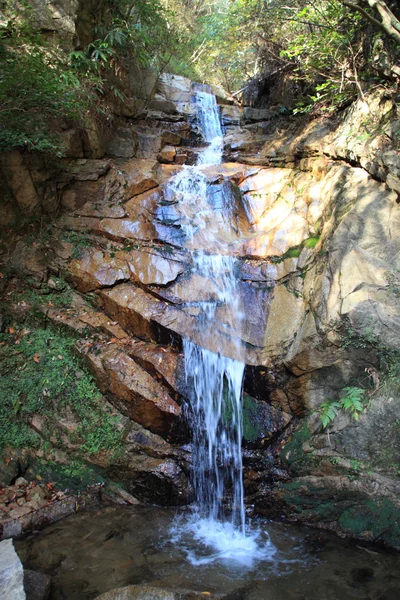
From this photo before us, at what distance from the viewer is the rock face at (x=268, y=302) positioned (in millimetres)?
5105

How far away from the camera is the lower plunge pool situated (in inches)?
162

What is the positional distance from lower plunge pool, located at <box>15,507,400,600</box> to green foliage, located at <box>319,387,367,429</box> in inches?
60.3

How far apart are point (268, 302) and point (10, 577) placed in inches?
188

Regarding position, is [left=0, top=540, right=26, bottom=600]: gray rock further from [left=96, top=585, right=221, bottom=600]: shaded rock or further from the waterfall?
the waterfall

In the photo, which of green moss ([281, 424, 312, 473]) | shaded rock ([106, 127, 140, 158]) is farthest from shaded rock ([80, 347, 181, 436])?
shaded rock ([106, 127, 140, 158])

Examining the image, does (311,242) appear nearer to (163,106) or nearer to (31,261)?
(31,261)

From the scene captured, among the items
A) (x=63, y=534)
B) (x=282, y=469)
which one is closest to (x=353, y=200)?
(x=282, y=469)

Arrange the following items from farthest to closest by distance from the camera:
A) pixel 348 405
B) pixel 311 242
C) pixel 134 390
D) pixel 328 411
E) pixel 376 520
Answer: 1. pixel 311 242
2. pixel 134 390
3. pixel 328 411
4. pixel 348 405
5. pixel 376 520

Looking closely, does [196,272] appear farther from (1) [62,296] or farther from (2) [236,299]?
(1) [62,296]

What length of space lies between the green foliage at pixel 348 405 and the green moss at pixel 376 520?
1.09 m

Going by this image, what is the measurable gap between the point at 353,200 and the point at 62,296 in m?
5.25

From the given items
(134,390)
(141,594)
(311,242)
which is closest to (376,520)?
(141,594)

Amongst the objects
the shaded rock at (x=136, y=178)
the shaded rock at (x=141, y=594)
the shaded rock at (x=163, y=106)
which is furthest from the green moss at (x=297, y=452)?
the shaded rock at (x=163, y=106)

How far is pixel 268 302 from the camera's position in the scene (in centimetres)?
638
